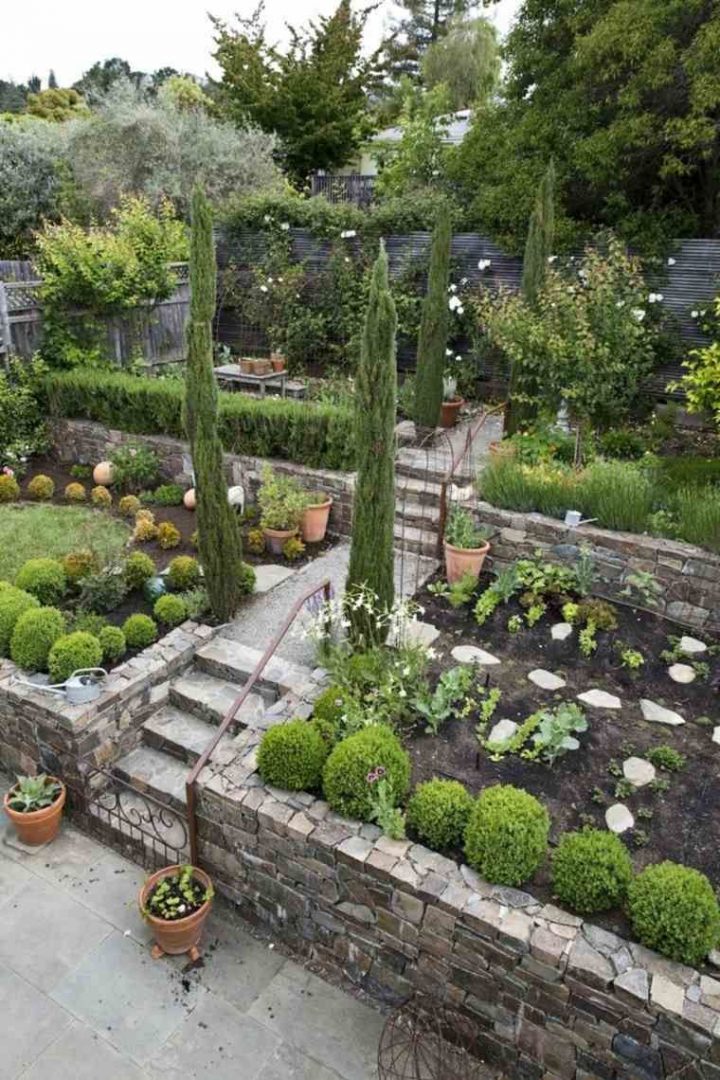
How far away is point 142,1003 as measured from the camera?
3.70 meters

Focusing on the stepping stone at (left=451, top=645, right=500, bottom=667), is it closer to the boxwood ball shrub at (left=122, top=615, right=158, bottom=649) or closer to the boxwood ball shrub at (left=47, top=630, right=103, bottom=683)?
the boxwood ball shrub at (left=122, top=615, right=158, bottom=649)

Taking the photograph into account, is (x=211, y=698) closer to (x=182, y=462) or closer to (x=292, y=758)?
(x=292, y=758)

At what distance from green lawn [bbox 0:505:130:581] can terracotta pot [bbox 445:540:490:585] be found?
11.4ft

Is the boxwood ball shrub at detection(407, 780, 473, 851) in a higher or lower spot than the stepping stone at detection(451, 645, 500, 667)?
higher

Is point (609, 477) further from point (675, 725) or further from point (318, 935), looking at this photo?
point (318, 935)

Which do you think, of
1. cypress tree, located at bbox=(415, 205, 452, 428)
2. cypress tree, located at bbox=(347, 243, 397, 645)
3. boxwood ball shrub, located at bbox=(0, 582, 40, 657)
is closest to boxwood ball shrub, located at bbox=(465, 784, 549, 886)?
cypress tree, located at bbox=(347, 243, 397, 645)

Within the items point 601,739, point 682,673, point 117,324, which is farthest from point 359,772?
point 117,324

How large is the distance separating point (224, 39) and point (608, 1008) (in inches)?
823

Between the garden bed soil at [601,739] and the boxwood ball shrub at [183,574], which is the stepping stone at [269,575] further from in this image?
the garden bed soil at [601,739]

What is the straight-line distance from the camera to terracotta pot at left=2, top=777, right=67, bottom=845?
14.8 feet

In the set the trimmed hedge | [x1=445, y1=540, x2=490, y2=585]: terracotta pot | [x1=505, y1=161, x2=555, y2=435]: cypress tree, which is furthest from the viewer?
[x1=505, y1=161, x2=555, y2=435]: cypress tree

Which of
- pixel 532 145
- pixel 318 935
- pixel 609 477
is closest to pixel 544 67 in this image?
pixel 532 145

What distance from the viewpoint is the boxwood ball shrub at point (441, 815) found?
3.75 metres

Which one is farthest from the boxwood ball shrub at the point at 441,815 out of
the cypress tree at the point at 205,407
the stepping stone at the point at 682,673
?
the cypress tree at the point at 205,407
